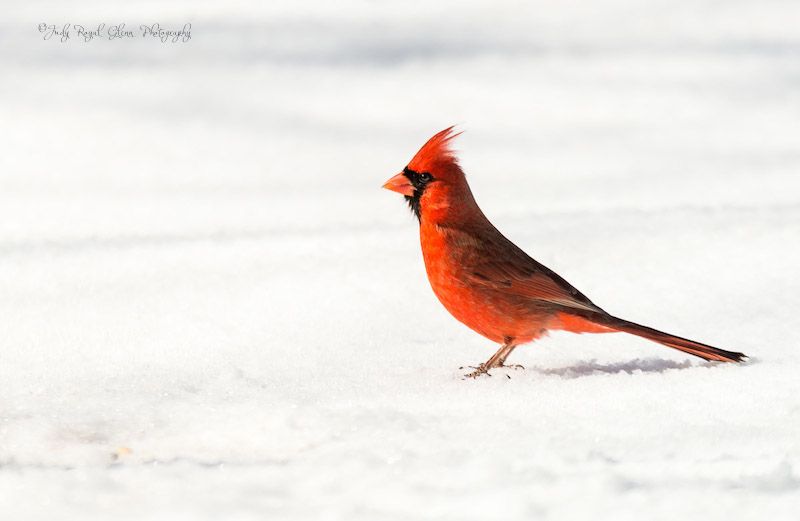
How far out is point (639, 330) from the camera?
366cm

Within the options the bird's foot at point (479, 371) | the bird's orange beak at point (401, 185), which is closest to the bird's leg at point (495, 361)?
the bird's foot at point (479, 371)

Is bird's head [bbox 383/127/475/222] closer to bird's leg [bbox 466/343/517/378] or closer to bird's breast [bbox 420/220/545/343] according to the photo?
bird's breast [bbox 420/220/545/343]

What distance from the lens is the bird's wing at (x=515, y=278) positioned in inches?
146

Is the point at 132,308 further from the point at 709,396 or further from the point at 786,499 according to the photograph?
the point at 786,499

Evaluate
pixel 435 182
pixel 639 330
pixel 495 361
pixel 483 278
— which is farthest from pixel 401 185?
pixel 639 330

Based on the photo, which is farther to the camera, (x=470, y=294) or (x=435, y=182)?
(x=435, y=182)

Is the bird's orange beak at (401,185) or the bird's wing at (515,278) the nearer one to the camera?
the bird's wing at (515,278)

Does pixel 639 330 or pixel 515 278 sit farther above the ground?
pixel 515 278

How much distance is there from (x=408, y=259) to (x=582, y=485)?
7.14ft

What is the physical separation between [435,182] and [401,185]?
109 mm

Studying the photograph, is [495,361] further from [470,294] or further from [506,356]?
[470,294]

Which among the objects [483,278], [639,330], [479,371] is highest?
[483,278]

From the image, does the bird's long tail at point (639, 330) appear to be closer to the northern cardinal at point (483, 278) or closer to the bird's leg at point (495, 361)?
the northern cardinal at point (483, 278)

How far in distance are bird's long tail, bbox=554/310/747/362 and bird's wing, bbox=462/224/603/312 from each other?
0.03 m
